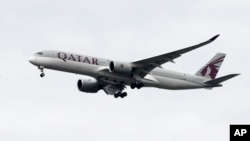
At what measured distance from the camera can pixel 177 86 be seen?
73.4 m

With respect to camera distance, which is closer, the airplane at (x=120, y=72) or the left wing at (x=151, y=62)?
the airplane at (x=120, y=72)

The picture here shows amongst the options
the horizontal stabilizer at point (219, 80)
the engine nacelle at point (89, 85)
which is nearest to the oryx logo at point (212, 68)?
the horizontal stabilizer at point (219, 80)

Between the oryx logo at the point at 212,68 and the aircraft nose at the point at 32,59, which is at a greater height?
the oryx logo at the point at 212,68

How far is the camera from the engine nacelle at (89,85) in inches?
2926

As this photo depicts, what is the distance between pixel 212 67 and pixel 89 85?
49.6ft

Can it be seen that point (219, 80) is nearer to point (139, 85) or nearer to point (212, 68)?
point (212, 68)

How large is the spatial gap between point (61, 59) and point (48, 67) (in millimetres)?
1525

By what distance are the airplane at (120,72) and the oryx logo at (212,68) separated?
1.89m

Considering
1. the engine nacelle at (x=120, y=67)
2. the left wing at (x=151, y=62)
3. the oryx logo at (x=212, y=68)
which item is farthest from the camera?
the oryx logo at (x=212, y=68)

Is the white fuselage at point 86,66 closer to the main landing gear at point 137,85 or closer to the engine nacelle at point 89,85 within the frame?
the main landing gear at point 137,85

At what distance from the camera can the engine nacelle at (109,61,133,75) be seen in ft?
221

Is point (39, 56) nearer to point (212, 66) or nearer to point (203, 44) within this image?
point (203, 44)

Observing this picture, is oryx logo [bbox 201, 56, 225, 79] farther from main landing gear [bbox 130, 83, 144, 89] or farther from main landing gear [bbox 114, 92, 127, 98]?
main landing gear [bbox 130, 83, 144, 89]

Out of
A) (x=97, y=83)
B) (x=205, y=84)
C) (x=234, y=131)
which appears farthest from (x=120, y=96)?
(x=234, y=131)
